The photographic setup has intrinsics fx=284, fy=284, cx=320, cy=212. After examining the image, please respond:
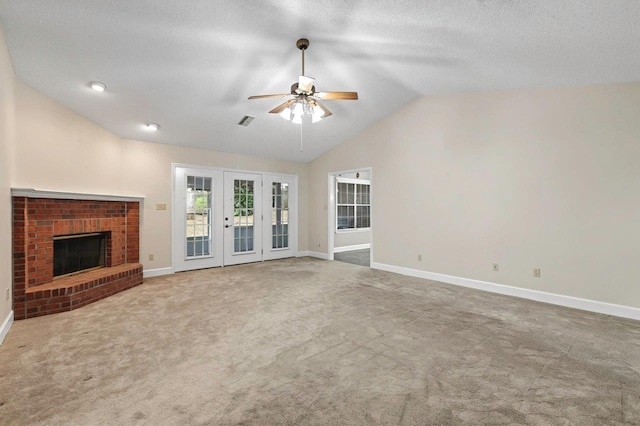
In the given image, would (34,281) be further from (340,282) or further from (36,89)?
(340,282)

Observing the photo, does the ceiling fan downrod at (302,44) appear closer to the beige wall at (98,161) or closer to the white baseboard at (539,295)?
the beige wall at (98,161)

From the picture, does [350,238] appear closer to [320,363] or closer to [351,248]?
[351,248]

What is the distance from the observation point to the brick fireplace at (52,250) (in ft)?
10.4

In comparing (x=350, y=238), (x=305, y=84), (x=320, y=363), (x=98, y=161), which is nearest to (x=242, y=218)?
(x=98, y=161)

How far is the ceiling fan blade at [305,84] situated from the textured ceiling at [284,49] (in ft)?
1.91

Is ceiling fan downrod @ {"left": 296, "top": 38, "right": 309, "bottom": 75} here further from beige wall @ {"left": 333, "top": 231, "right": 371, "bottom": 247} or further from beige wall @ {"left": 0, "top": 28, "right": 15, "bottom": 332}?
beige wall @ {"left": 333, "top": 231, "right": 371, "bottom": 247}

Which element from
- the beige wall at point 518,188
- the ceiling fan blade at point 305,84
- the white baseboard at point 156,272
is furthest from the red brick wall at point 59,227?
the beige wall at point 518,188

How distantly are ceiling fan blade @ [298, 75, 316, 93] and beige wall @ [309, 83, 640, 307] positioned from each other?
9.53 ft

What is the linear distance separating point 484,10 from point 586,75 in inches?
75.6

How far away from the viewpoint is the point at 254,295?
4.08 meters

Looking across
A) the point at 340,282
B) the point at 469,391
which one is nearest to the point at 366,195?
the point at 340,282

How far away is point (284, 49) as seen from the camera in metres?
3.34

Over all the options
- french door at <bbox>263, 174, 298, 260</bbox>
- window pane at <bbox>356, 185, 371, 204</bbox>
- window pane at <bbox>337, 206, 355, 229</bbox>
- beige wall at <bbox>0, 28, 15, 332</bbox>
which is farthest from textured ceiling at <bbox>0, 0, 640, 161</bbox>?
window pane at <bbox>356, 185, 371, 204</bbox>

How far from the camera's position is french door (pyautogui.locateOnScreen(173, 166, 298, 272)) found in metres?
5.61
